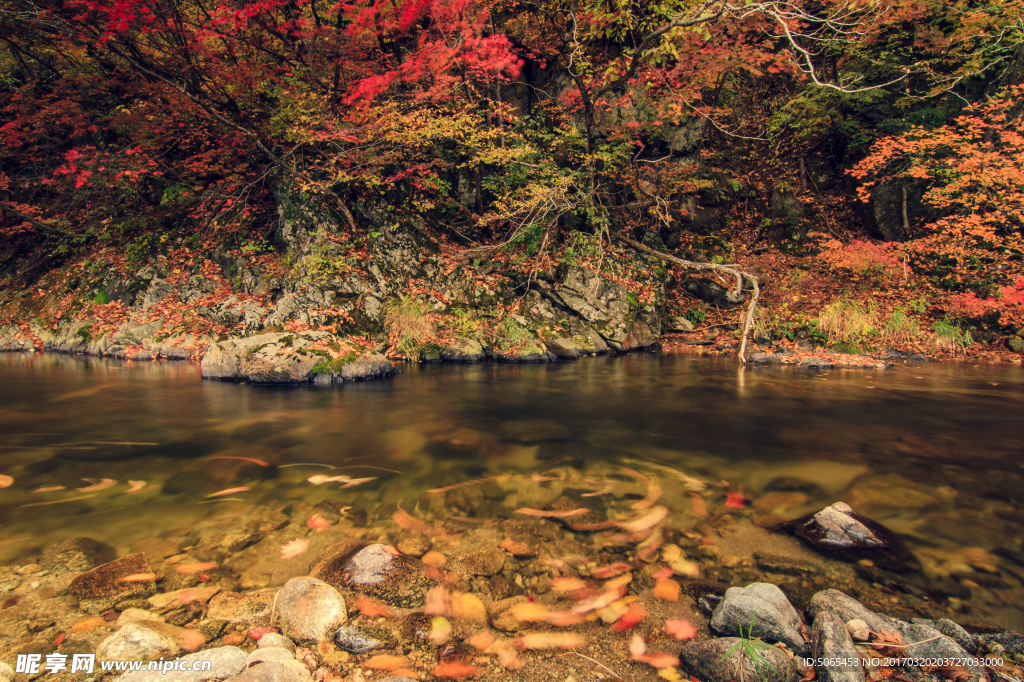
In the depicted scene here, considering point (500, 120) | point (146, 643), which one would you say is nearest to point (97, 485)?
point (146, 643)

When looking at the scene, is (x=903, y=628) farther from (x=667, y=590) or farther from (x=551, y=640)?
(x=551, y=640)

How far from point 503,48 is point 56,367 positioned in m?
12.8

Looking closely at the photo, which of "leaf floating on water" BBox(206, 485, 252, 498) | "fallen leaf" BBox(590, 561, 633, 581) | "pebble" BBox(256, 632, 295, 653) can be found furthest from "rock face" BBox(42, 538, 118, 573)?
"fallen leaf" BBox(590, 561, 633, 581)

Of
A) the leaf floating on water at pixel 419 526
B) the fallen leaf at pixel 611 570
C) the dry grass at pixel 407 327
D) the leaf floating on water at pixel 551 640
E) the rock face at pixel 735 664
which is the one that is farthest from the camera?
the dry grass at pixel 407 327

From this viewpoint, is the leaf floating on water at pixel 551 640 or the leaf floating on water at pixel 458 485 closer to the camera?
the leaf floating on water at pixel 551 640

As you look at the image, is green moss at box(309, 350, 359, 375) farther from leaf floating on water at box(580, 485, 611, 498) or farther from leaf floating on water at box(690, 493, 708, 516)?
leaf floating on water at box(690, 493, 708, 516)

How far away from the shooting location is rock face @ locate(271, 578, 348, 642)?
2.03 meters

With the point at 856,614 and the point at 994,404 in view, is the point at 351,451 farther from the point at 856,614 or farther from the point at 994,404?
the point at 994,404

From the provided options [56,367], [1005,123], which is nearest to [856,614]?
[56,367]

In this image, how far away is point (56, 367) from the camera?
32.4 feet

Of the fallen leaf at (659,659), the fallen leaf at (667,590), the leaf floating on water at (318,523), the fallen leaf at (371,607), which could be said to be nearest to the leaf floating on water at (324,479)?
the leaf floating on water at (318,523)

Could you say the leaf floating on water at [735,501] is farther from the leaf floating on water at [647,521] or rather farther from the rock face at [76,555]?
the rock face at [76,555]

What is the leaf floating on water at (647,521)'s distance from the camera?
3.03m

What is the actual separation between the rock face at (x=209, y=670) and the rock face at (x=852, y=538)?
3.17m
